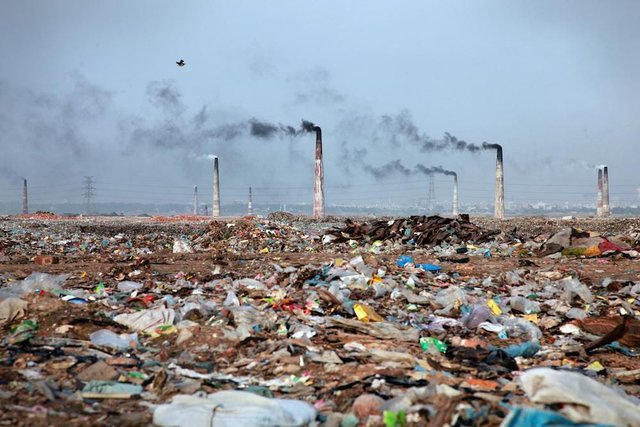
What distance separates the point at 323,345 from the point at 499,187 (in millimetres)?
26122

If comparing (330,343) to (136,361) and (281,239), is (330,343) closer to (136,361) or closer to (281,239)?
(136,361)

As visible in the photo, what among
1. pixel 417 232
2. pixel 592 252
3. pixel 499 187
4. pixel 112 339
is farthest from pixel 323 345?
pixel 499 187

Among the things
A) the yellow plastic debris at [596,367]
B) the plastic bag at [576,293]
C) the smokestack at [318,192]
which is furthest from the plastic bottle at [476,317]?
the smokestack at [318,192]

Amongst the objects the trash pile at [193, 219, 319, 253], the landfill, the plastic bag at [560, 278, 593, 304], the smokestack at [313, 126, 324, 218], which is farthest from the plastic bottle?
the smokestack at [313, 126, 324, 218]

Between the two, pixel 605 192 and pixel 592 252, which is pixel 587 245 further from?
pixel 605 192

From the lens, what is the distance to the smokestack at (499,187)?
28406 mm

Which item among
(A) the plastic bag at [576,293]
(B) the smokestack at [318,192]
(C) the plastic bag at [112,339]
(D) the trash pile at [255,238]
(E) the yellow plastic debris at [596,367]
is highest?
(B) the smokestack at [318,192]

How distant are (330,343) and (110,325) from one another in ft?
6.75

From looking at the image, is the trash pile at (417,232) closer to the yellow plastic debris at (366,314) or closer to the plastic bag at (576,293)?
the plastic bag at (576,293)

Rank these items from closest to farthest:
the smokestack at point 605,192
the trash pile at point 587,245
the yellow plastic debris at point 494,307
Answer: the yellow plastic debris at point 494,307, the trash pile at point 587,245, the smokestack at point 605,192

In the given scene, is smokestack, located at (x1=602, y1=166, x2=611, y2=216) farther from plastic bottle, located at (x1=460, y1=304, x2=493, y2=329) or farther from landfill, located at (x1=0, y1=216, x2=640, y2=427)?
plastic bottle, located at (x1=460, y1=304, x2=493, y2=329)

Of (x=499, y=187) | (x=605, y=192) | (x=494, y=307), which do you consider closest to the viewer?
(x=494, y=307)

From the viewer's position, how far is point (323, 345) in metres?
4.71

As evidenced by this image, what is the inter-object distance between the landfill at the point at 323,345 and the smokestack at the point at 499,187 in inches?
736
